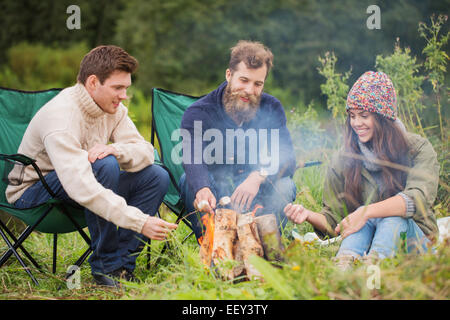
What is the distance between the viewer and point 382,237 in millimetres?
2141

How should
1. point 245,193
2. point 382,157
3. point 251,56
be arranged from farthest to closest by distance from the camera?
1. point 251,56
2. point 245,193
3. point 382,157

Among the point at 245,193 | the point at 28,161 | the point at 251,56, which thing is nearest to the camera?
the point at 28,161

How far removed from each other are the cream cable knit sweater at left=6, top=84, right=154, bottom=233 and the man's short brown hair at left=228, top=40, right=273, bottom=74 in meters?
0.64

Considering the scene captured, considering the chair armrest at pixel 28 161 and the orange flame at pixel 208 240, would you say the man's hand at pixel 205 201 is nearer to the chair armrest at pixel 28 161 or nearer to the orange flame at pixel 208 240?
the orange flame at pixel 208 240

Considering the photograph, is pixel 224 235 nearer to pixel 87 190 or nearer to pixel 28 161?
pixel 87 190

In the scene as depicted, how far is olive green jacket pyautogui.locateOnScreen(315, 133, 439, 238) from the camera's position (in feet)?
7.13

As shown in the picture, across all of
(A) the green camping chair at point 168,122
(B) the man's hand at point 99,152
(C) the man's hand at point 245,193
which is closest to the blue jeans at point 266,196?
(C) the man's hand at point 245,193

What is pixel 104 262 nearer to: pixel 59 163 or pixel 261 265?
pixel 59 163

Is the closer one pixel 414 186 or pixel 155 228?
pixel 155 228

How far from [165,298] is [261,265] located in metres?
0.38

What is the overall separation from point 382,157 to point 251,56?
0.82m

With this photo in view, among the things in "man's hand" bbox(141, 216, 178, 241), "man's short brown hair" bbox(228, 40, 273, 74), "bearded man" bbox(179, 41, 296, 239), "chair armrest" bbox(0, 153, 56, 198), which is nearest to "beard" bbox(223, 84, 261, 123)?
"bearded man" bbox(179, 41, 296, 239)

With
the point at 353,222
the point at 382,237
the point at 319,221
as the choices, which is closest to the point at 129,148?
the point at 319,221

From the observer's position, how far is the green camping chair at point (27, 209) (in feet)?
7.39
